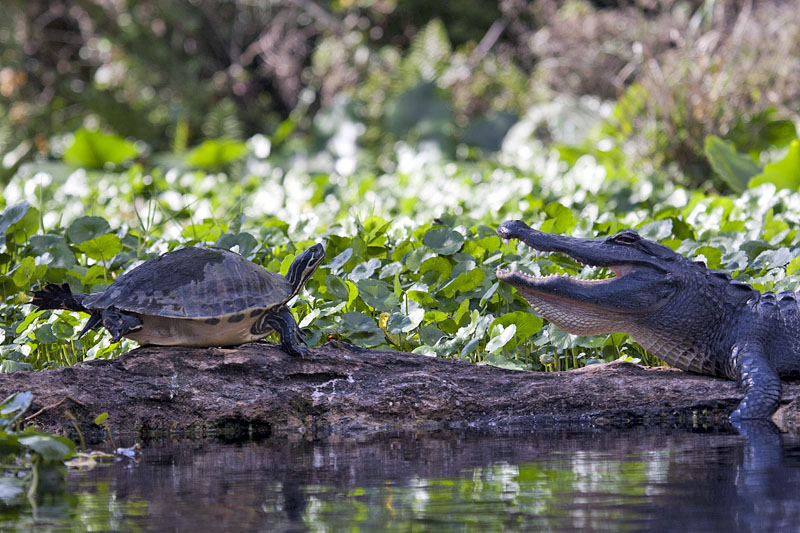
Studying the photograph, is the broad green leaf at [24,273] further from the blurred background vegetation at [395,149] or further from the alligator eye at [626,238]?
the alligator eye at [626,238]

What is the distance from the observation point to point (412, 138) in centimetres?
1250

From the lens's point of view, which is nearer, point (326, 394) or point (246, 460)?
point (246, 460)

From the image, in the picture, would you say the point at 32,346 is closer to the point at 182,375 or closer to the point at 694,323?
the point at 182,375

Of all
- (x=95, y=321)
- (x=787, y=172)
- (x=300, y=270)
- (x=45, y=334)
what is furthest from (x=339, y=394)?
(x=787, y=172)

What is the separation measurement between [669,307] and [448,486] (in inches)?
70.5

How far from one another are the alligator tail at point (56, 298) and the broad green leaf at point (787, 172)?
5.06 metres

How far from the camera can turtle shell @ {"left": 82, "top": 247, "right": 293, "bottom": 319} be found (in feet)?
11.5

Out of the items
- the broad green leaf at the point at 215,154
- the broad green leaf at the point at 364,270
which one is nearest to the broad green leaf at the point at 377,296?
the broad green leaf at the point at 364,270

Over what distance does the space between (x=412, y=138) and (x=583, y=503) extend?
34.5 ft

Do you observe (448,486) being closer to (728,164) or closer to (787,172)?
(787,172)

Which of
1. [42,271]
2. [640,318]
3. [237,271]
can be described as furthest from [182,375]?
[640,318]

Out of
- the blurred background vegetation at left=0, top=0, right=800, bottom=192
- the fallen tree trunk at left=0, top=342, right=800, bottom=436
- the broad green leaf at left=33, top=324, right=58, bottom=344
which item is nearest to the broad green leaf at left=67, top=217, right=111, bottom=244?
the broad green leaf at left=33, top=324, right=58, bottom=344

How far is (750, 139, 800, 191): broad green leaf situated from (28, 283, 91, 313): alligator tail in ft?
16.6

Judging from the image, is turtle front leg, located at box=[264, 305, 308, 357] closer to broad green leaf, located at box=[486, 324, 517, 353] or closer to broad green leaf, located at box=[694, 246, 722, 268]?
broad green leaf, located at box=[486, 324, 517, 353]
